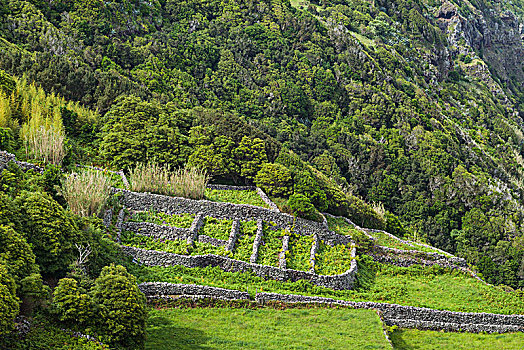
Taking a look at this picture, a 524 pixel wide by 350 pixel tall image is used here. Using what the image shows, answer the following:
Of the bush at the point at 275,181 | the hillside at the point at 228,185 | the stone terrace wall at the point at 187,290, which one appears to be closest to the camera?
the hillside at the point at 228,185

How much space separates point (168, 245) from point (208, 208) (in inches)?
205

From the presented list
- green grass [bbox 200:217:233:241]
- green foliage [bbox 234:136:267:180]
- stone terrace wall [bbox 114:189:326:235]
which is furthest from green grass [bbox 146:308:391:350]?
green foliage [bbox 234:136:267:180]

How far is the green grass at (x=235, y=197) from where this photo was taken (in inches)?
1694

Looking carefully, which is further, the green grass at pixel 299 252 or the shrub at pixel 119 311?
the green grass at pixel 299 252

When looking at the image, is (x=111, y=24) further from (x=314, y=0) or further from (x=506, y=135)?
(x=506, y=135)

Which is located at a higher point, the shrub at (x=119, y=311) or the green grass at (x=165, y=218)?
the shrub at (x=119, y=311)

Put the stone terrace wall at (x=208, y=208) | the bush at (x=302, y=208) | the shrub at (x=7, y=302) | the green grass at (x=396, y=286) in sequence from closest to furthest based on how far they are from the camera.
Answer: the shrub at (x=7, y=302) < the green grass at (x=396, y=286) < the stone terrace wall at (x=208, y=208) < the bush at (x=302, y=208)

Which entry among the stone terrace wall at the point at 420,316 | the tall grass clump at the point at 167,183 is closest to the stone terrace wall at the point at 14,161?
the tall grass clump at the point at 167,183

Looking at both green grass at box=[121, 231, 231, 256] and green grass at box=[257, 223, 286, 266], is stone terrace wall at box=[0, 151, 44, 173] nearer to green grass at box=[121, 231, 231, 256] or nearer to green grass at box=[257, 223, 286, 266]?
green grass at box=[121, 231, 231, 256]

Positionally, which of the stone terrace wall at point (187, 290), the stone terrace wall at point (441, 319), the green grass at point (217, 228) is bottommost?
the stone terrace wall at point (441, 319)

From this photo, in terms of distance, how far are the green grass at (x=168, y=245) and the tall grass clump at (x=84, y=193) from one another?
2.59m

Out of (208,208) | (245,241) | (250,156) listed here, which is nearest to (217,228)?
(208,208)

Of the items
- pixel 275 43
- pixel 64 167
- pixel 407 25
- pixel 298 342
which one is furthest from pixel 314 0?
pixel 298 342

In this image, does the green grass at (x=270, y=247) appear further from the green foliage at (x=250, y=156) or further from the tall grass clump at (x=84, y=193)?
the tall grass clump at (x=84, y=193)
